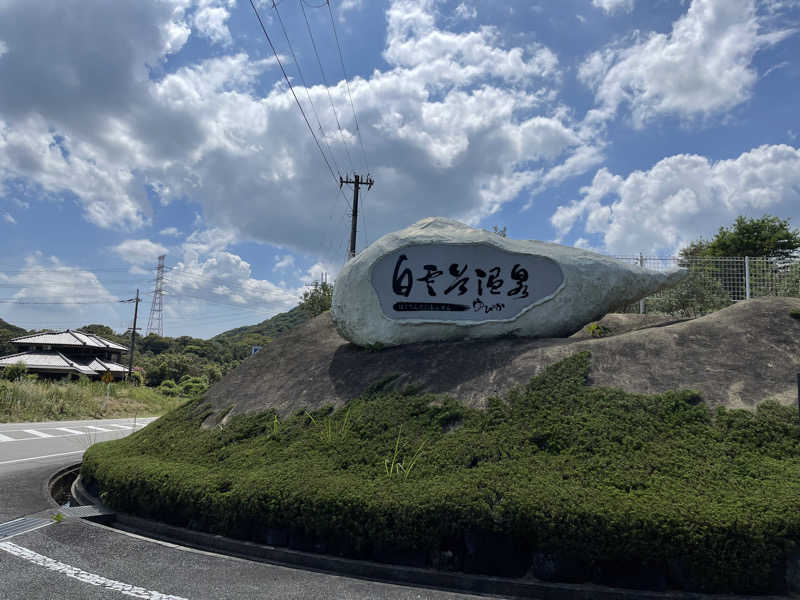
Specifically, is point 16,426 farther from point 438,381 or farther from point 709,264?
point 709,264

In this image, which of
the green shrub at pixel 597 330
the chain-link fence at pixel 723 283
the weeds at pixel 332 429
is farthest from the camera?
the chain-link fence at pixel 723 283

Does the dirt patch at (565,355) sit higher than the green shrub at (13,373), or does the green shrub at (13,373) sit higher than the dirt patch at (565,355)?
the dirt patch at (565,355)

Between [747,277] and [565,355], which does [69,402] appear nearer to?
[565,355]

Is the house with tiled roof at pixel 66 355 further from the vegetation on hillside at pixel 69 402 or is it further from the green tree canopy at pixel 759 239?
the green tree canopy at pixel 759 239

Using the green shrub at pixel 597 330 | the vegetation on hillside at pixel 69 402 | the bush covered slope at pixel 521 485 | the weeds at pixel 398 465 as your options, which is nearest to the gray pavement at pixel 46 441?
the vegetation on hillside at pixel 69 402

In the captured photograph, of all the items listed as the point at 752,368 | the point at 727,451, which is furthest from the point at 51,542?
the point at 752,368

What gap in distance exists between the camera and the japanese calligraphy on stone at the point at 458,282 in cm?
920

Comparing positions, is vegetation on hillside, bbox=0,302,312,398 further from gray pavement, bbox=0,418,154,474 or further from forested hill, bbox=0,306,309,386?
gray pavement, bbox=0,418,154,474

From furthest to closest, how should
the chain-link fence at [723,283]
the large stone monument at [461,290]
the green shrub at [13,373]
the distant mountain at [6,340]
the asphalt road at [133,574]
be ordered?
1. the distant mountain at [6,340]
2. the green shrub at [13,373]
3. the chain-link fence at [723,283]
4. the large stone monument at [461,290]
5. the asphalt road at [133,574]

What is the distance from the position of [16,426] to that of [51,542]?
15.9 metres

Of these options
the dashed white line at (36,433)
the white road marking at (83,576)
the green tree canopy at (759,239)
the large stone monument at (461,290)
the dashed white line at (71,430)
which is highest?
the green tree canopy at (759,239)

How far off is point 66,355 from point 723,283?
1526 inches

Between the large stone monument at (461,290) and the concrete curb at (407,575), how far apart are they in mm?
4558

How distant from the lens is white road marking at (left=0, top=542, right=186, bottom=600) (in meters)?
4.08
